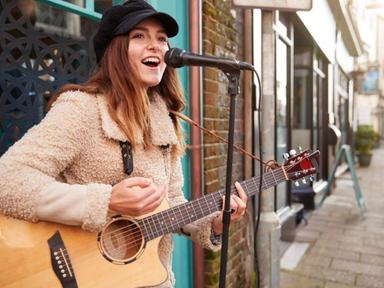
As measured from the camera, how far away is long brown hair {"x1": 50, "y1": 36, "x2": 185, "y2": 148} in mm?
1454

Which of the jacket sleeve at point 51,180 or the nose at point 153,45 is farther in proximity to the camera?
the nose at point 153,45

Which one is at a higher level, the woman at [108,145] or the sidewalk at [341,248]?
the woman at [108,145]

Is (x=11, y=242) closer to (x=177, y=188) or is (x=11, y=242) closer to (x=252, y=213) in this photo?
(x=177, y=188)

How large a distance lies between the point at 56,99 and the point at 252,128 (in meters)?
2.27

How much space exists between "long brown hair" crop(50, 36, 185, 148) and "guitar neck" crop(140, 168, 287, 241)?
11.9 inches

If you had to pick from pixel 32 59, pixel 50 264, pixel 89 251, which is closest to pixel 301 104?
pixel 32 59

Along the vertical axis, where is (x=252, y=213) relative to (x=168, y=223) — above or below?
below

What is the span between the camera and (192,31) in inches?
103

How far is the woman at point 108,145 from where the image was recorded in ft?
4.17

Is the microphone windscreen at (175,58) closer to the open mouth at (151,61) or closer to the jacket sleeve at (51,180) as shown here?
the open mouth at (151,61)

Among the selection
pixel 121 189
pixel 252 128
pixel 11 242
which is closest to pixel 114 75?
pixel 121 189

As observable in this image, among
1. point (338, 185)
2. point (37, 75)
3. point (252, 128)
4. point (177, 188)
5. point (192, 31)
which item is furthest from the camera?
point (338, 185)

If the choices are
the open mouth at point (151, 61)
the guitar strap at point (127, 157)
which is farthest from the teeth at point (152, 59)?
the guitar strap at point (127, 157)

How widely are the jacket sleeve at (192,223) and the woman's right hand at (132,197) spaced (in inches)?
14.2
